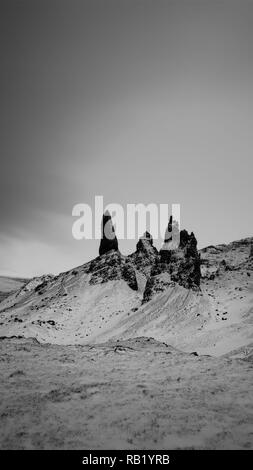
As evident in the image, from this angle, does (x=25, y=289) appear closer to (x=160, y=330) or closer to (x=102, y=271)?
(x=102, y=271)

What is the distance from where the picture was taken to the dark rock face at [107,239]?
252 feet

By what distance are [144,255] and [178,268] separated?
23.5 meters

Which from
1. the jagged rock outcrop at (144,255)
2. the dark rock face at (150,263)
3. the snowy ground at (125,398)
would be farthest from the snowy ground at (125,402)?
the jagged rock outcrop at (144,255)

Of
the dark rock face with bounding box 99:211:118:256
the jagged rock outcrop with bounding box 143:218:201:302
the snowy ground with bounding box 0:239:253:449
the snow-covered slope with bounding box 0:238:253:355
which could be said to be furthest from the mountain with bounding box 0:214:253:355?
the snowy ground with bounding box 0:239:253:449

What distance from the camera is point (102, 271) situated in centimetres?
6844

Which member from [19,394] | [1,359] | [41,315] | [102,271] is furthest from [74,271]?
[19,394]

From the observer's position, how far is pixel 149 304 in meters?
51.2

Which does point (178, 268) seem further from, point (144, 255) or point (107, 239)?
point (107, 239)

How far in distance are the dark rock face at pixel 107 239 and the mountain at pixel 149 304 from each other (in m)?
0.36

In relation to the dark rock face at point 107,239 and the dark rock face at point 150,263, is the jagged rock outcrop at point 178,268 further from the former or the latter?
the dark rock face at point 107,239

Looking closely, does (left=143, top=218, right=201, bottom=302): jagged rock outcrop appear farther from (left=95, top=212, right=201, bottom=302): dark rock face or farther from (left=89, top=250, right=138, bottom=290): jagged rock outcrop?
(left=89, top=250, right=138, bottom=290): jagged rock outcrop

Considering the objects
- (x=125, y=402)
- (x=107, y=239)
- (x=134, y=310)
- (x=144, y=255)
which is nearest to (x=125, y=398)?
(x=125, y=402)

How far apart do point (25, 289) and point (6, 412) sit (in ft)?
295

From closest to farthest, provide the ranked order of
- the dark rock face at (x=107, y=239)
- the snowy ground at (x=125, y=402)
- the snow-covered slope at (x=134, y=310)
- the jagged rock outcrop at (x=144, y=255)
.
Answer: the snowy ground at (x=125, y=402) → the snow-covered slope at (x=134, y=310) → the jagged rock outcrop at (x=144, y=255) → the dark rock face at (x=107, y=239)
